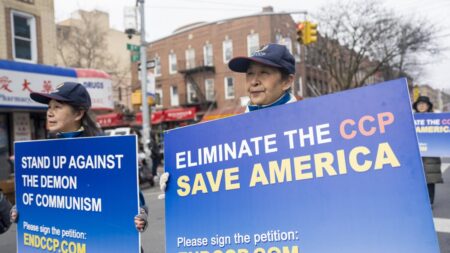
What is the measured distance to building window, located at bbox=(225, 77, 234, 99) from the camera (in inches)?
1246

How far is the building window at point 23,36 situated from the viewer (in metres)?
14.0

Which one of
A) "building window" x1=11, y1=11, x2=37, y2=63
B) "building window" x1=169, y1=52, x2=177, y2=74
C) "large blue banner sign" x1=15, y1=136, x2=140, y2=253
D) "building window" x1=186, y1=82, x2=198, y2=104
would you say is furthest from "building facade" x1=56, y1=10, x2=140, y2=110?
"large blue banner sign" x1=15, y1=136, x2=140, y2=253

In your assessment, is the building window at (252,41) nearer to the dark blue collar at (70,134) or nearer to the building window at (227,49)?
the building window at (227,49)

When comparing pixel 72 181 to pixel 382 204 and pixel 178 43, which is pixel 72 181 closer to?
pixel 382 204

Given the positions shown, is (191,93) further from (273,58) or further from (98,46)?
(273,58)

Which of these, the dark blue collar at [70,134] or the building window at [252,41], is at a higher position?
the building window at [252,41]

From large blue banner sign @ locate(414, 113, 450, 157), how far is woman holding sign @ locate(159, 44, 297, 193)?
5.33 meters

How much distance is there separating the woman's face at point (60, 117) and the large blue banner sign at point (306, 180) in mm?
914

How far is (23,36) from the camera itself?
14.5 metres

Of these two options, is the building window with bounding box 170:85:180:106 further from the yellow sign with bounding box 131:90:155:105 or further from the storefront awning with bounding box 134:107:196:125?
the yellow sign with bounding box 131:90:155:105

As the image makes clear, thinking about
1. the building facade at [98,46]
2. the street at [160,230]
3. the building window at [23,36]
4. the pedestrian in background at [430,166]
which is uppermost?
the building facade at [98,46]

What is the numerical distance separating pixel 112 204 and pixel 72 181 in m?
0.42

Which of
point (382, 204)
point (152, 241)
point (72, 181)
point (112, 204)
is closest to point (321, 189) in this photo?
point (382, 204)

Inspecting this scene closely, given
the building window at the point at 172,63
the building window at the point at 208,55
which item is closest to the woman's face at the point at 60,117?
the building window at the point at 208,55
